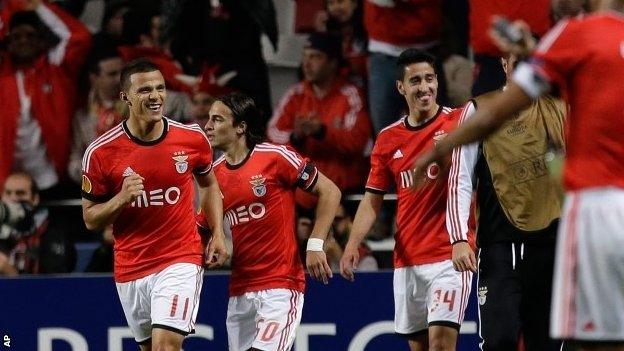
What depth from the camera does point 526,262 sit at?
24.4ft

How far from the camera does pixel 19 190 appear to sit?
10312 mm

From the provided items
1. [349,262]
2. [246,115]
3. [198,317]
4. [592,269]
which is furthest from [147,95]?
[592,269]

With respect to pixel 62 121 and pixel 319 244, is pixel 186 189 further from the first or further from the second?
pixel 62 121

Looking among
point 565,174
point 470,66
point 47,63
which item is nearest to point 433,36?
point 470,66

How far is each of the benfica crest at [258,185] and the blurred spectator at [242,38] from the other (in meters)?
2.62

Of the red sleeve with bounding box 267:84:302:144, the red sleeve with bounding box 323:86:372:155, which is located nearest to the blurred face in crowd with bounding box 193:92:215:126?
the red sleeve with bounding box 267:84:302:144

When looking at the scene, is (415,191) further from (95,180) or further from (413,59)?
(95,180)

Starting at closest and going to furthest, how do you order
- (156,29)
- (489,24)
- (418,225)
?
(418,225) → (489,24) → (156,29)

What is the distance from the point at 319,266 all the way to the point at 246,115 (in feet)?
3.36

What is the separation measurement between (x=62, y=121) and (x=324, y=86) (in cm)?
206

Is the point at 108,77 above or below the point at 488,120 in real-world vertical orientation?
above

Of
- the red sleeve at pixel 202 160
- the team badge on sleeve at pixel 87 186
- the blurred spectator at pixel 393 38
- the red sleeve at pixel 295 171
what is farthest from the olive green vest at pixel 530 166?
the blurred spectator at pixel 393 38

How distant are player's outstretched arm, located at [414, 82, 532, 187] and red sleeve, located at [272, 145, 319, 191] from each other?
10.7ft

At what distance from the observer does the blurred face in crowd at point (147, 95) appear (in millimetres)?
7941
